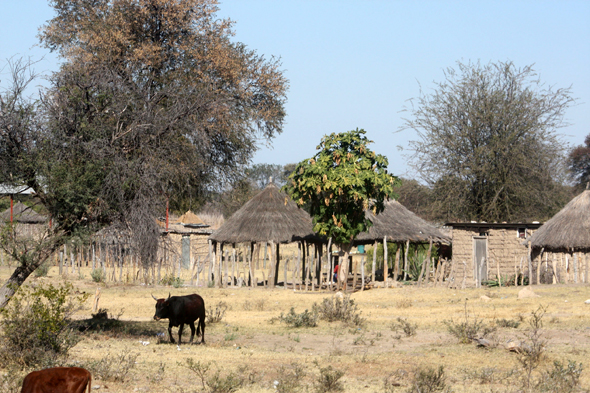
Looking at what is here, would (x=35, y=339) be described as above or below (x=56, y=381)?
below

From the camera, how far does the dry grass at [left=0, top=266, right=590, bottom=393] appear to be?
815 centimetres

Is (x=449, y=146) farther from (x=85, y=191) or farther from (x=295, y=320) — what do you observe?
(x=85, y=191)

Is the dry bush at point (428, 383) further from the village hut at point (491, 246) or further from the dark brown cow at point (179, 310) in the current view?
A: the village hut at point (491, 246)

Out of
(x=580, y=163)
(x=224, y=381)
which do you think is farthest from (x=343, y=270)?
(x=580, y=163)

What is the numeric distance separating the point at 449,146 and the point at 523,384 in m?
24.1

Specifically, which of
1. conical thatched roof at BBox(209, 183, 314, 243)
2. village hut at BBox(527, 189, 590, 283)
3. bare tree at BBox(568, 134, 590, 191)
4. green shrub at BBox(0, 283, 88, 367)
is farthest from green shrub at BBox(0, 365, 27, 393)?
bare tree at BBox(568, 134, 590, 191)

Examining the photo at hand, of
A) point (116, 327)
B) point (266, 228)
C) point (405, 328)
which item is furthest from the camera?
point (266, 228)

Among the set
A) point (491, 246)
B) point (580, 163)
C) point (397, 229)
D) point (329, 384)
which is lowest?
point (329, 384)

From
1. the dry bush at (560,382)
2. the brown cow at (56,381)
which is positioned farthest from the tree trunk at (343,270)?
the brown cow at (56,381)

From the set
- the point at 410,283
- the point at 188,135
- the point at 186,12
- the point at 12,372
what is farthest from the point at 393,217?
the point at 12,372

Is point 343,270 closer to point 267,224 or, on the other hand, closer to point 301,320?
point 267,224

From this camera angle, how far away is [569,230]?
71.3 ft

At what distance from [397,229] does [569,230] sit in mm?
5664

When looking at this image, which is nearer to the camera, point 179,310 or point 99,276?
point 179,310
